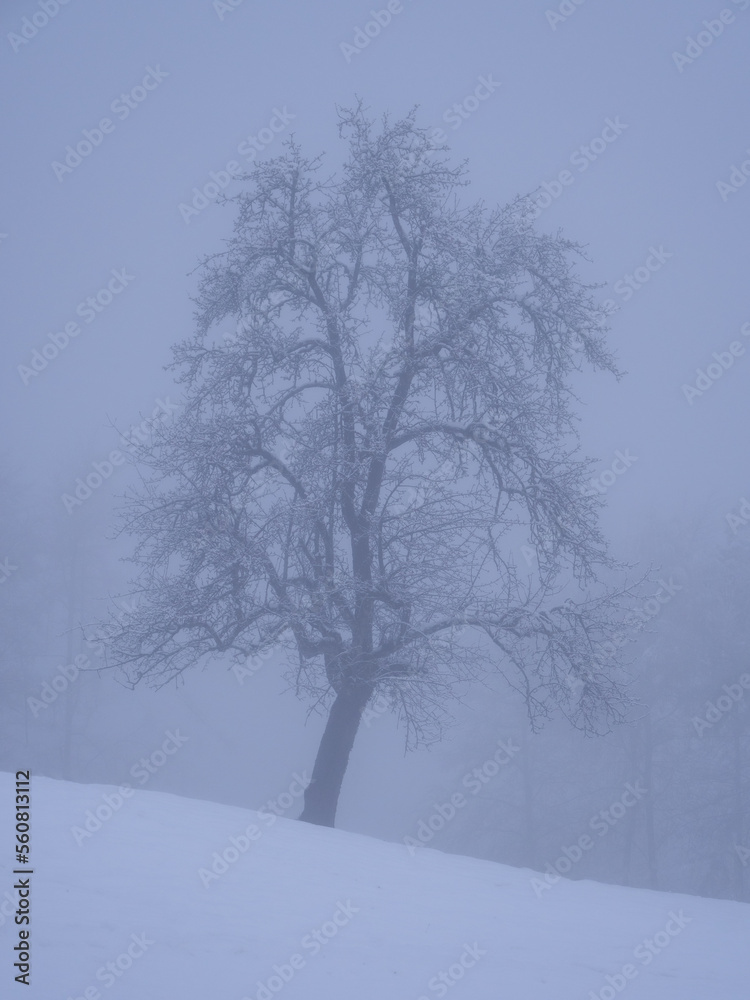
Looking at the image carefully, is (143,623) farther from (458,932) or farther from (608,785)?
(608,785)

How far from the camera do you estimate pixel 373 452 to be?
9.21 meters

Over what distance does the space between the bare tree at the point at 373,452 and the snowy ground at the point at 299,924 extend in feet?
6.58

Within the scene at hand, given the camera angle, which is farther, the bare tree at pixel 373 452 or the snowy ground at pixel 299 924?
the bare tree at pixel 373 452

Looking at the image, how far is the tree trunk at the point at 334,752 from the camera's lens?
10016 mm

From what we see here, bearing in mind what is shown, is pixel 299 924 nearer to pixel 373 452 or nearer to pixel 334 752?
pixel 334 752

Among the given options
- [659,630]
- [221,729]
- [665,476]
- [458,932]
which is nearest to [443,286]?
[458,932]

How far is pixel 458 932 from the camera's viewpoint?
20.5 feet

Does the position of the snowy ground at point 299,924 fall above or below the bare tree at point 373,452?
below

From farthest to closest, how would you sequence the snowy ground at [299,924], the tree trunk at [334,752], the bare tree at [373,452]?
the tree trunk at [334,752] → the bare tree at [373,452] → the snowy ground at [299,924]

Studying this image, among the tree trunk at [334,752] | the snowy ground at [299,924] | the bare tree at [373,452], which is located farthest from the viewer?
the tree trunk at [334,752]

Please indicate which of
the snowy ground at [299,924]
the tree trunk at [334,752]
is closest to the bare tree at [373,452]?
the tree trunk at [334,752]

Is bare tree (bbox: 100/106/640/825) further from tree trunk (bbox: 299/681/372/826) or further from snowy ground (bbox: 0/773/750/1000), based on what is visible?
snowy ground (bbox: 0/773/750/1000)

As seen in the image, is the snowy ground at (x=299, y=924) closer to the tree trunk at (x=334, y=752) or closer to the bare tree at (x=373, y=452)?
the tree trunk at (x=334, y=752)

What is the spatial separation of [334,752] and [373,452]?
3881 millimetres
